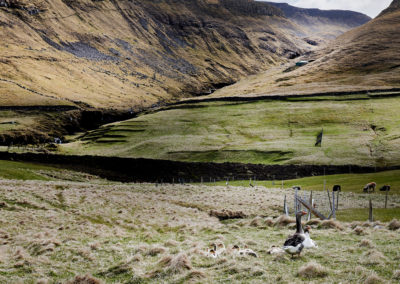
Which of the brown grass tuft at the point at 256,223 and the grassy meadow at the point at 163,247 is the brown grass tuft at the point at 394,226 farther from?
the brown grass tuft at the point at 256,223

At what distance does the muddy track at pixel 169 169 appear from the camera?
86.5m

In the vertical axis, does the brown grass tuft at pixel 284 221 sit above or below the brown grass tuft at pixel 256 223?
above

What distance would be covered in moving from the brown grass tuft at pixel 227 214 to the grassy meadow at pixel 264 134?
58.0 meters

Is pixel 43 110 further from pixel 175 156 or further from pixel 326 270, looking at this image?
pixel 326 270

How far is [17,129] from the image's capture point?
148 meters

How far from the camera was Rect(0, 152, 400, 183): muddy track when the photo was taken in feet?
284

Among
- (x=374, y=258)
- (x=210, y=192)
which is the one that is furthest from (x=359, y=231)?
(x=210, y=192)

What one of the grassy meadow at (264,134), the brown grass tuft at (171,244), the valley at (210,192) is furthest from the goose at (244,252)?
the grassy meadow at (264,134)

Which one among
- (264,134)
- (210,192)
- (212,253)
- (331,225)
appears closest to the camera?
(212,253)

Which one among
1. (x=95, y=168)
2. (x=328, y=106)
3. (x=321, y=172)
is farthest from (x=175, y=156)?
(x=328, y=106)

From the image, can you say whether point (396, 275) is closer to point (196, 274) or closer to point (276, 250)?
point (276, 250)

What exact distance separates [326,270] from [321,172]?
76.1m

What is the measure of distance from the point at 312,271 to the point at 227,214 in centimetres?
2488

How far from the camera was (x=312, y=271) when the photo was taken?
13117 millimetres
